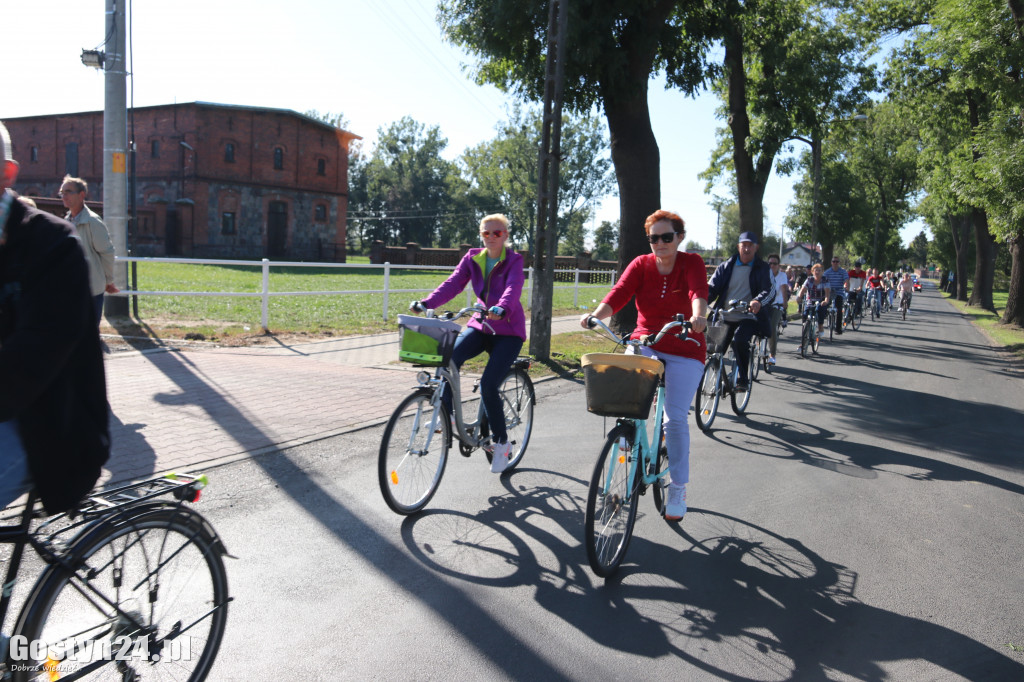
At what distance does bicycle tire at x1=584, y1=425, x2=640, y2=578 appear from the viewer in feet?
12.5

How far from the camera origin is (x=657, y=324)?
4.78 metres

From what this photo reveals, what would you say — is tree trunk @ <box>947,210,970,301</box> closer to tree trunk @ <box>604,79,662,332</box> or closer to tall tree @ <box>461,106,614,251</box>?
tall tree @ <box>461,106,614,251</box>

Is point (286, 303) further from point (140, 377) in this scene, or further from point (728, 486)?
point (728, 486)

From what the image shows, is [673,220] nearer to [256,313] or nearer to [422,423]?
[422,423]

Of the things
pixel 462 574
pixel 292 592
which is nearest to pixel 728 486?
pixel 462 574

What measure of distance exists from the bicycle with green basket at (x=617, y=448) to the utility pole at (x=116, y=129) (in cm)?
1009

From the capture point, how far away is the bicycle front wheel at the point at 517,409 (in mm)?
5734

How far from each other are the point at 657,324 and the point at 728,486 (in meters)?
1.79

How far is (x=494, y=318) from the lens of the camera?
510cm

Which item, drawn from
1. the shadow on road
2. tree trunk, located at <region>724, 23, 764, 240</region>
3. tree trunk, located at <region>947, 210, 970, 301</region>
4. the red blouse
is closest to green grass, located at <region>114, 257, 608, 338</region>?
tree trunk, located at <region>724, 23, 764, 240</region>

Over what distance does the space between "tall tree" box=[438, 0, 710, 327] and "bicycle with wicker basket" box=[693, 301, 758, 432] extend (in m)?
5.63

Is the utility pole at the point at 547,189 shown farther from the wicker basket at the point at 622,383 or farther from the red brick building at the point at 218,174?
the red brick building at the point at 218,174

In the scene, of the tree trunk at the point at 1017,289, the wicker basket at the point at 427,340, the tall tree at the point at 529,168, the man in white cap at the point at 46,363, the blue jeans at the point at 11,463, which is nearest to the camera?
the man in white cap at the point at 46,363

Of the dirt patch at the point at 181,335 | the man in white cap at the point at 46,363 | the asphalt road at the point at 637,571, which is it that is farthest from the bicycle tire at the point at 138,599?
the dirt patch at the point at 181,335
